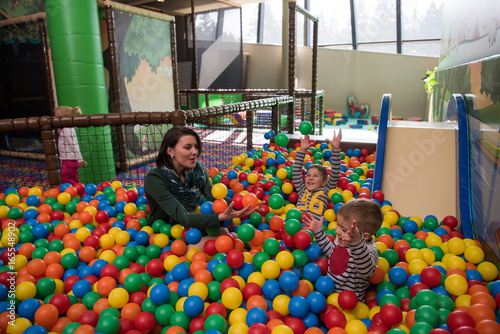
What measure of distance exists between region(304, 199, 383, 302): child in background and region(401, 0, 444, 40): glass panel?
377 inches

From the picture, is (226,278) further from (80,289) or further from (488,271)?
(488,271)

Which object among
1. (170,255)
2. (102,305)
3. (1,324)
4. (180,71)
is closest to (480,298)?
(170,255)

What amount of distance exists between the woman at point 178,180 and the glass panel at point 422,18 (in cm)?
946

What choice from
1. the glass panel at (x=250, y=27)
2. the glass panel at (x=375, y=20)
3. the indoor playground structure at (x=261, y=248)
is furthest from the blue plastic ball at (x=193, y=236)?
the glass panel at (x=250, y=27)

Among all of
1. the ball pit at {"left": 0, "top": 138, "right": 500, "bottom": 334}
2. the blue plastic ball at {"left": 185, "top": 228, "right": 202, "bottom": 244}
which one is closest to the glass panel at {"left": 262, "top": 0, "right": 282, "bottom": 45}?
the ball pit at {"left": 0, "top": 138, "right": 500, "bottom": 334}

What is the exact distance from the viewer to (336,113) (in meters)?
11.0

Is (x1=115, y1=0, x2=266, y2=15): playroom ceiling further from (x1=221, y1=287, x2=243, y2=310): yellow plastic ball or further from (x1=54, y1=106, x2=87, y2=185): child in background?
(x1=221, y1=287, x2=243, y2=310): yellow plastic ball

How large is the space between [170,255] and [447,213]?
6.39 ft

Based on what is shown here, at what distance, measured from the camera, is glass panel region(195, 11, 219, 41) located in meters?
8.99

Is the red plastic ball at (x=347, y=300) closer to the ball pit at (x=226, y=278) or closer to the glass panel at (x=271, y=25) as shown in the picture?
the ball pit at (x=226, y=278)

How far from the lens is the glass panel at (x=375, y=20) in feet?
33.1

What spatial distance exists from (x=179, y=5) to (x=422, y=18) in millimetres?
6225

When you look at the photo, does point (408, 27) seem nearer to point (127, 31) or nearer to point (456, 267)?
point (127, 31)

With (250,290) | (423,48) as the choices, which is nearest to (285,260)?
(250,290)
